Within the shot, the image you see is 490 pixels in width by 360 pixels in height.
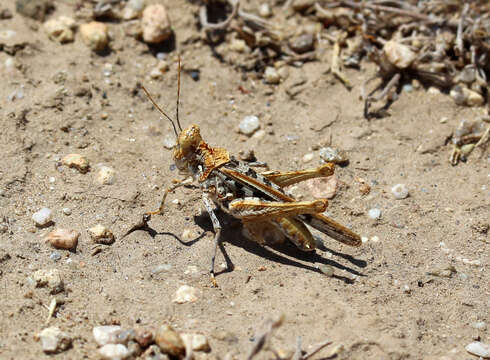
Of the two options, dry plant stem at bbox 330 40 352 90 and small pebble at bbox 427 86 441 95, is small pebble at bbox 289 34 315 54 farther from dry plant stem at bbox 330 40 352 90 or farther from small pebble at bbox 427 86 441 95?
small pebble at bbox 427 86 441 95

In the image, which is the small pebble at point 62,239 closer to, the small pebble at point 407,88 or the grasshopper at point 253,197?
the grasshopper at point 253,197

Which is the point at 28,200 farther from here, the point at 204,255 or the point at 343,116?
the point at 343,116

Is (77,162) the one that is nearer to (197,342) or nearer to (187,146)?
(187,146)

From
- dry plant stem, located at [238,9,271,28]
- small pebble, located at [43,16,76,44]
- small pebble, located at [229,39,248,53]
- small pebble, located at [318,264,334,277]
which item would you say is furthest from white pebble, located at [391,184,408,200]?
small pebble, located at [43,16,76,44]

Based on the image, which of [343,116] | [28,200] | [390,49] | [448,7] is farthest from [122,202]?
[448,7]

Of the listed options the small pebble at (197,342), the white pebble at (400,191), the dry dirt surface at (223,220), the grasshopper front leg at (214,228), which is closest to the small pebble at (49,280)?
the dry dirt surface at (223,220)

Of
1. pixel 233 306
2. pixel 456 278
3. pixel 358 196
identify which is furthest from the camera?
pixel 358 196

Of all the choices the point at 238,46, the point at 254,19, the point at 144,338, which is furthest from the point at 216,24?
the point at 144,338
